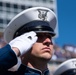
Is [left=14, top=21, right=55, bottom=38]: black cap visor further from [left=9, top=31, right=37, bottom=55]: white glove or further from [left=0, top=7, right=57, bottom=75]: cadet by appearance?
[left=9, top=31, right=37, bottom=55]: white glove

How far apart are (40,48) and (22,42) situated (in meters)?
0.33

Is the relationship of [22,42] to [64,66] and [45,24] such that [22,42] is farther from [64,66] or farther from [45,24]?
[64,66]

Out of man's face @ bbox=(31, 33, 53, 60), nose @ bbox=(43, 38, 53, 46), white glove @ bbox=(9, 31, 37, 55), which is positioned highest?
white glove @ bbox=(9, 31, 37, 55)

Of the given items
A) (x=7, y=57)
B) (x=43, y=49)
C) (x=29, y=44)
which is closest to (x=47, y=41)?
(x=43, y=49)

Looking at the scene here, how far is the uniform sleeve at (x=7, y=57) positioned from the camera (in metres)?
2.54

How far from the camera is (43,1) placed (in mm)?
45781

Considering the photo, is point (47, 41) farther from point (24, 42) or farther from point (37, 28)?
point (24, 42)

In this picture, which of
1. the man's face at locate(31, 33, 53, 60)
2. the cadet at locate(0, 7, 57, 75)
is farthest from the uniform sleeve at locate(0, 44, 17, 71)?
the man's face at locate(31, 33, 53, 60)

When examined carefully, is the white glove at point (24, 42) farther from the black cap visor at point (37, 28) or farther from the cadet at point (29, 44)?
the black cap visor at point (37, 28)

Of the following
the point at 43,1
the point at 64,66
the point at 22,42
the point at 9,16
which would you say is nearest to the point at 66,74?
the point at 64,66

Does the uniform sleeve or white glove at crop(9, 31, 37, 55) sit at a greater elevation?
white glove at crop(9, 31, 37, 55)

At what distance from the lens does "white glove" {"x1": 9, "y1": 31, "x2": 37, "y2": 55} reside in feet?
8.38

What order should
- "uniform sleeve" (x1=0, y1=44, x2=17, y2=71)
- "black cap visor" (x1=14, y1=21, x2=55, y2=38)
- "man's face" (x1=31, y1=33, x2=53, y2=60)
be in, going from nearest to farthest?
"uniform sleeve" (x1=0, y1=44, x2=17, y2=71)
"man's face" (x1=31, y1=33, x2=53, y2=60)
"black cap visor" (x1=14, y1=21, x2=55, y2=38)

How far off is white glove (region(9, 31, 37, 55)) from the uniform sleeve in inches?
1.9
